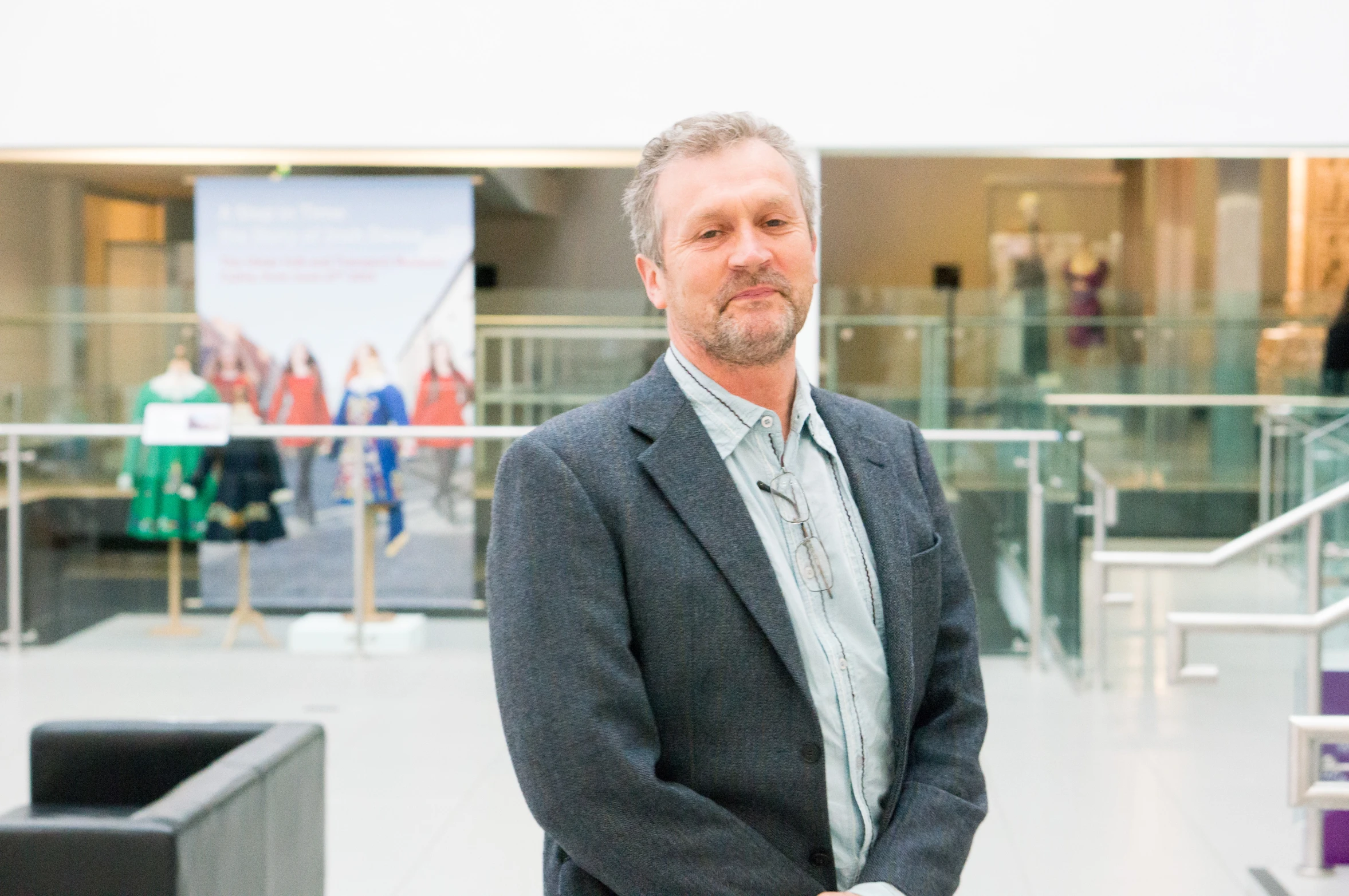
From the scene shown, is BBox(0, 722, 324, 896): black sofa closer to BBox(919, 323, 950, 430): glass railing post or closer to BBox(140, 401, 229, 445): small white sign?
BBox(140, 401, 229, 445): small white sign

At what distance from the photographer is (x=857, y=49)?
22.5 feet

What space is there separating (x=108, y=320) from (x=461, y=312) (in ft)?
6.37

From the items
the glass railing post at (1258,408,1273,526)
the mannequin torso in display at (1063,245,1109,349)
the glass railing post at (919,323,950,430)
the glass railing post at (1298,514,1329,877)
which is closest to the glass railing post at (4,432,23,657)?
the glass railing post at (919,323,950,430)

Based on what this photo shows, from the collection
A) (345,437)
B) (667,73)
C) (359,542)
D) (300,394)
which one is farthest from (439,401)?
(667,73)

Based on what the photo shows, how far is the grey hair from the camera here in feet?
5.01

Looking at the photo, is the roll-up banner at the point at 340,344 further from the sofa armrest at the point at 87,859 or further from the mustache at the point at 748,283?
the mustache at the point at 748,283

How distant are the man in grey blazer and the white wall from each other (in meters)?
5.45

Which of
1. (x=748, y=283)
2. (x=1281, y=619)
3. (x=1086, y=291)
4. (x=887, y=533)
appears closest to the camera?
(x=748, y=283)

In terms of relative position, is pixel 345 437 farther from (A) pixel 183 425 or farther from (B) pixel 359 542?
(A) pixel 183 425

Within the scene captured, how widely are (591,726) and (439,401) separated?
622cm

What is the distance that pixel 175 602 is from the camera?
7.52 meters

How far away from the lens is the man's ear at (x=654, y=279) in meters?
1.60

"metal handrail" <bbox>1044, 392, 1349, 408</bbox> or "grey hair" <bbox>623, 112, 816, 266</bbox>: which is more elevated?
"grey hair" <bbox>623, 112, 816, 266</bbox>

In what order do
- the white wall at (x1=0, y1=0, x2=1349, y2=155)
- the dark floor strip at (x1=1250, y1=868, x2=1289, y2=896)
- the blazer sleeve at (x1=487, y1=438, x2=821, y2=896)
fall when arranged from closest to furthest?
1. the blazer sleeve at (x1=487, y1=438, x2=821, y2=896)
2. the dark floor strip at (x1=1250, y1=868, x2=1289, y2=896)
3. the white wall at (x1=0, y1=0, x2=1349, y2=155)
